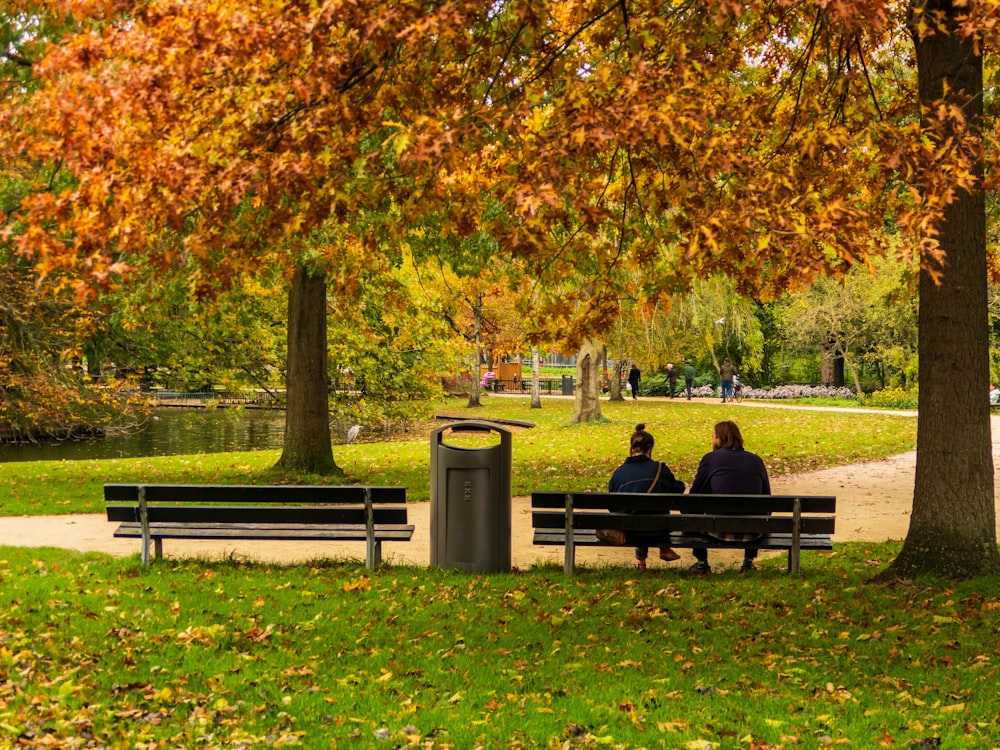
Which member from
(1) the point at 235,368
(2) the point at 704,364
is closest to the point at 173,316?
(1) the point at 235,368

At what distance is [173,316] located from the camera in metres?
17.9

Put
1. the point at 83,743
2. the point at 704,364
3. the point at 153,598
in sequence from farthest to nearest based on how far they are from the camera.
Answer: the point at 704,364 < the point at 153,598 < the point at 83,743

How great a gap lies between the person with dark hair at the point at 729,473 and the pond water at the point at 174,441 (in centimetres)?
1478

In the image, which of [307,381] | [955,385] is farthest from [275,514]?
[307,381]

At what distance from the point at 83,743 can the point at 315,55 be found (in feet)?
12.7

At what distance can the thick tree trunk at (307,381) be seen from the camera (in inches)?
575

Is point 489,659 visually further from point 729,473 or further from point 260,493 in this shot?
point 729,473

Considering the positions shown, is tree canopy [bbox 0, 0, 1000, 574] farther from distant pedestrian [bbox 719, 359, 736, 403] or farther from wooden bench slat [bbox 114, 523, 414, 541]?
distant pedestrian [bbox 719, 359, 736, 403]

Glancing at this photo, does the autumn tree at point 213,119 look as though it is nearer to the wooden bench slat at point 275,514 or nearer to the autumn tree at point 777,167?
the autumn tree at point 777,167

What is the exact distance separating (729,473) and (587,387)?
1811 centimetres

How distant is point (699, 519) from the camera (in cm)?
807

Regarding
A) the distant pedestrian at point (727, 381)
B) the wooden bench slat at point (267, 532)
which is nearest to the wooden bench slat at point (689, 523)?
the wooden bench slat at point (267, 532)

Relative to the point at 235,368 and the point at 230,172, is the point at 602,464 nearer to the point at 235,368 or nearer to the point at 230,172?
the point at 235,368

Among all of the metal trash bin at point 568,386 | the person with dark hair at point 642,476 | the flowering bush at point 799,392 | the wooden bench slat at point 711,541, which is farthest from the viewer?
the metal trash bin at point 568,386
